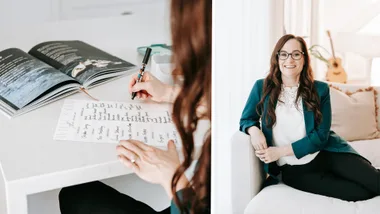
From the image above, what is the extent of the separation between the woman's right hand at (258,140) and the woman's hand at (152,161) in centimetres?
13

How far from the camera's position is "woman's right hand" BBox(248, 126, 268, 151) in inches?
21.5

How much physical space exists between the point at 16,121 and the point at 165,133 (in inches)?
10.1

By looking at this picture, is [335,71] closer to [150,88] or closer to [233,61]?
[233,61]

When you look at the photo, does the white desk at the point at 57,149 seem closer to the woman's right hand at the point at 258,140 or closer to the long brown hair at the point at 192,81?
the long brown hair at the point at 192,81

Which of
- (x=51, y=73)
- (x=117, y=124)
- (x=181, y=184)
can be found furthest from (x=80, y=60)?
(x=181, y=184)

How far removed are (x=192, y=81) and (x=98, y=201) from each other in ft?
0.67

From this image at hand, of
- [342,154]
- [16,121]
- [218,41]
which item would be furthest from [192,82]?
[16,121]

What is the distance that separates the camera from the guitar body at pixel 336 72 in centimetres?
53

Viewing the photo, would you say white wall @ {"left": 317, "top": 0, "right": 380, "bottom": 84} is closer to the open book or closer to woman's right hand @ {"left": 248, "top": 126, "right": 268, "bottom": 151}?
woman's right hand @ {"left": 248, "top": 126, "right": 268, "bottom": 151}

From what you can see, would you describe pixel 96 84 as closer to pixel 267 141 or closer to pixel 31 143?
pixel 31 143

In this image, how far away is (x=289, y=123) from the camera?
0.54 metres

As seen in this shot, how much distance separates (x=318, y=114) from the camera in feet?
1.74

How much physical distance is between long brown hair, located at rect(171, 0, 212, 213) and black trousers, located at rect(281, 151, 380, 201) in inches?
4.8

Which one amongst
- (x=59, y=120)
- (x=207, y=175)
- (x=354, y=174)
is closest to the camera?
(x=354, y=174)
